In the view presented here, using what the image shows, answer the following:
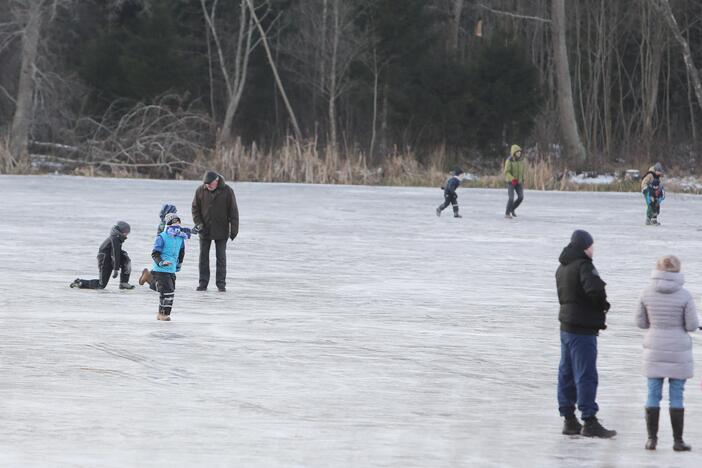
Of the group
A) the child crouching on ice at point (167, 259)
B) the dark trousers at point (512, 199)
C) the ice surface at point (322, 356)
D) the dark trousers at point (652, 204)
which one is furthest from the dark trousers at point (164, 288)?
the dark trousers at point (512, 199)

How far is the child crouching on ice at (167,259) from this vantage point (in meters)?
12.2

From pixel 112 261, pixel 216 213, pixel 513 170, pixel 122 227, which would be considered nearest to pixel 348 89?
pixel 513 170

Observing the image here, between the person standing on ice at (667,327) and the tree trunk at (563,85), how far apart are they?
35.1 meters

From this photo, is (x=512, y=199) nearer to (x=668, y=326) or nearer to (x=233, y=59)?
(x=668, y=326)

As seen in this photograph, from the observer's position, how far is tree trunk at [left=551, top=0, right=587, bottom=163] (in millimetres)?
42406

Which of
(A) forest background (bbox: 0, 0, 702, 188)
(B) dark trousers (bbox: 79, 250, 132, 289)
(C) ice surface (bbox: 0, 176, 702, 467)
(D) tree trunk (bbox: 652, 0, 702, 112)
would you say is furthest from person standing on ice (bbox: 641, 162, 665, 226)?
(D) tree trunk (bbox: 652, 0, 702, 112)

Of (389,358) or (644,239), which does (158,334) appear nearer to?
(389,358)

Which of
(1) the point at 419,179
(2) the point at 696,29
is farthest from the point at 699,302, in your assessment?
(2) the point at 696,29

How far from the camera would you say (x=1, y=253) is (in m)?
18.1

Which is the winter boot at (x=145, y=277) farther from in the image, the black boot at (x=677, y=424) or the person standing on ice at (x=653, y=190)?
the person standing on ice at (x=653, y=190)

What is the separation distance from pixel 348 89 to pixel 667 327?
3996 centimetres

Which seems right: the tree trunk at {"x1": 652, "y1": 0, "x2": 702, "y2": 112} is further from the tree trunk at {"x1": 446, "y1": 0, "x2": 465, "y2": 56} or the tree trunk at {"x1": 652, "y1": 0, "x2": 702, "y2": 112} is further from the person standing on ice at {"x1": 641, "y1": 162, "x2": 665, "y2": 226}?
the person standing on ice at {"x1": 641, "y1": 162, "x2": 665, "y2": 226}

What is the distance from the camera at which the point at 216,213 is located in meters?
14.8

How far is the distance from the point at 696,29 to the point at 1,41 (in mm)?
24707
